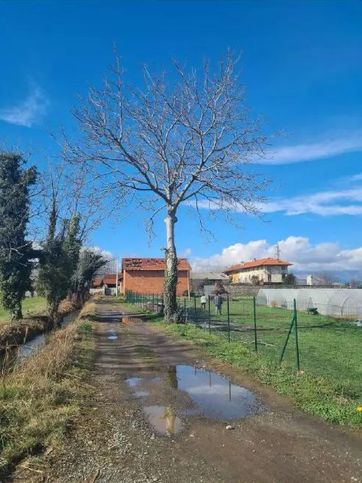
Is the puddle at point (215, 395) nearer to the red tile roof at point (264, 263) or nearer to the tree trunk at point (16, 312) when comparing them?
the tree trunk at point (16, 312)

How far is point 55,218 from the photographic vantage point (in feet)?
106

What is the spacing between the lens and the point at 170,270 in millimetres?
24297

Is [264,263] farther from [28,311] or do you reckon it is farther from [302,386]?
[302,386]

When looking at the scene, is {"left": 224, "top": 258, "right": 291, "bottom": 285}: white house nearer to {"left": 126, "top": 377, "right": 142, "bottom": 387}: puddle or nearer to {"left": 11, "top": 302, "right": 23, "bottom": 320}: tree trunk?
{"left": 11, "top": 302, "right": 23, "bottom": 320}: tree trunk

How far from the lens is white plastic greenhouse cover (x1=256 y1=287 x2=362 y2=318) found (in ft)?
103

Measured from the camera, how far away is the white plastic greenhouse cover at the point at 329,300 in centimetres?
3146

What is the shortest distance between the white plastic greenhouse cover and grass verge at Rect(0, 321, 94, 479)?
80.4 ft

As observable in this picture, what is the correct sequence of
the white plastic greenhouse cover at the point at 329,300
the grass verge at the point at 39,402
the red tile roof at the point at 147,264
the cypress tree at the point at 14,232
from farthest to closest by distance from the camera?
the red tile roof at the point at 147,264 → the white plastic greenhouse cover at the point at 329,300 → the cypress tree at the point at 14,232 → the grass verge at the point at 39,402

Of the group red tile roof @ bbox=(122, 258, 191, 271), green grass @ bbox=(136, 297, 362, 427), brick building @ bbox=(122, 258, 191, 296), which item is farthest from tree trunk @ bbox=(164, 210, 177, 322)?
brick building @ bbox=(122, 258, 191, 296)

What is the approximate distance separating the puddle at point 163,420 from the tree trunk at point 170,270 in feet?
53.2

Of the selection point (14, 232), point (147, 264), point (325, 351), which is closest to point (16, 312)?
point (14, 232)

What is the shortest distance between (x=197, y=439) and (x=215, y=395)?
2.61m

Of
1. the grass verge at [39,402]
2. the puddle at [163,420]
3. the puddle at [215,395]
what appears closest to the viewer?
the grass verge at [39,402]

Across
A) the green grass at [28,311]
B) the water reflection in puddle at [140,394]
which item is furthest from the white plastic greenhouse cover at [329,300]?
the water reflection in puddle at [140,394]
